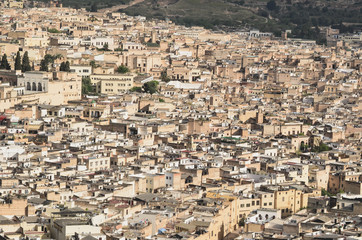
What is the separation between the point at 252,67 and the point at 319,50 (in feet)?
49.8

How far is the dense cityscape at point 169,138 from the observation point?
2669 cm

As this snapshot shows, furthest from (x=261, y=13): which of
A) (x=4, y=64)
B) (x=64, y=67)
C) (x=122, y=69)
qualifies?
(x=4, y=64)

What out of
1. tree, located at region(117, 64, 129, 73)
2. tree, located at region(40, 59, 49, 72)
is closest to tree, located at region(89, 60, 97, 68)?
tree, located at region(117, 64, 129, 73)

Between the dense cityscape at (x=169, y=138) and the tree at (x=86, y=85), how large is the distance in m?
0.10

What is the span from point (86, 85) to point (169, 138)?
37.8ft

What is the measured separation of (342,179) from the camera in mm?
34656

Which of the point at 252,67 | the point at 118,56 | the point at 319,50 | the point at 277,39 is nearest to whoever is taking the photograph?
the point at 118,56

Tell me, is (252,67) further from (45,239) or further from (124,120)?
(45,239)

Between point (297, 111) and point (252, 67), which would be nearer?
point (297, 111)

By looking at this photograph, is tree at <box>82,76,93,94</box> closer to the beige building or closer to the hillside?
the beige building

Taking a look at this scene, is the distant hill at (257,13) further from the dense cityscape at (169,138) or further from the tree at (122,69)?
the tree at (122,69)

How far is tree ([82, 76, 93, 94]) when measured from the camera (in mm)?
48406

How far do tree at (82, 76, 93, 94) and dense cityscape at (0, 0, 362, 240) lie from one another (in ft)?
0.32

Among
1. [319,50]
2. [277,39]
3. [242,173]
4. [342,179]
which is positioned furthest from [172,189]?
[277,39]
